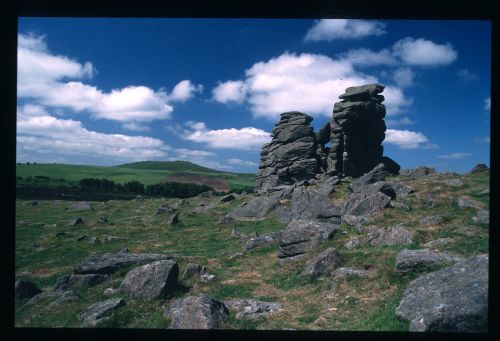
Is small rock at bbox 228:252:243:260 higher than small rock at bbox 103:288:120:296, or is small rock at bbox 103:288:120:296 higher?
small rock at bbox 228:252:243:260

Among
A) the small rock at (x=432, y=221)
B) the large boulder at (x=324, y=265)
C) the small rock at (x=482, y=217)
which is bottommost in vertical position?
the large boulder at (x=324, y=265)

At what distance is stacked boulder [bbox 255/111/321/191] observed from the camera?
71.6 m

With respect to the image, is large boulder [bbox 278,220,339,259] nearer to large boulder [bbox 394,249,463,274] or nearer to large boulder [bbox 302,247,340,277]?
large boulder [bbox 302,247,340,277]

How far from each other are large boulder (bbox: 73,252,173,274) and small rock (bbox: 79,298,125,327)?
16.1 ft

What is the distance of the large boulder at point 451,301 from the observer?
9.95 metres

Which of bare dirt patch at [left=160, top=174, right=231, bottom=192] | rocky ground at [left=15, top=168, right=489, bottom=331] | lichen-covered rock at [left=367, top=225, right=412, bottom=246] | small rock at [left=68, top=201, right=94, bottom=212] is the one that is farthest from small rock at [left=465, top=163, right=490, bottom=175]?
bare dirt patch at [left=160, top=174, right=231, bottom=192]

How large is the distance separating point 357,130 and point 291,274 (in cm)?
5828

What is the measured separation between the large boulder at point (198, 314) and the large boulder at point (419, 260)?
7.43m

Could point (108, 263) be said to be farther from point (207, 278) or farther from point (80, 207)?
point (80, 207)

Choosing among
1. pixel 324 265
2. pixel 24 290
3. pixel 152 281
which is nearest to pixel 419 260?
pixel 324 265

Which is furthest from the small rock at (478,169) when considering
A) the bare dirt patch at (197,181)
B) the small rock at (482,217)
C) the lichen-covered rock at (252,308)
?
the bare dirt patch at (197,181)

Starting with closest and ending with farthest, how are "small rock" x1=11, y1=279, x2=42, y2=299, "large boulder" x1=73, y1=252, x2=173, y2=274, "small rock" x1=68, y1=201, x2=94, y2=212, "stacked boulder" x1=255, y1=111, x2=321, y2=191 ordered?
"small rock" x1=11, y1=279, x2=42, y2=299, "large boulder" x1=73, y1=252, x2=173, y2=274, "small rock" x1=68, y1=201, x2=94, y2=212, "stacked boulder" x1=255, y1=111, x2=321, y2=191

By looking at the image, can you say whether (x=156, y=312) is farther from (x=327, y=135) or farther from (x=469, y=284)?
(x=327, y=135)

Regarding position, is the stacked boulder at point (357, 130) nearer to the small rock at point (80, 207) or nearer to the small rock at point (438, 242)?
the small rock at point (80, 207)
